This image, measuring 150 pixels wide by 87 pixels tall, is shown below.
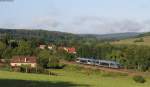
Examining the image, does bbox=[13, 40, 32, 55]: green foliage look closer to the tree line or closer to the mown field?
the tree line

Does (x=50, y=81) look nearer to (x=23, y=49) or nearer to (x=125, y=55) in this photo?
(x=23, y=49)

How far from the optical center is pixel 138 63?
110 m

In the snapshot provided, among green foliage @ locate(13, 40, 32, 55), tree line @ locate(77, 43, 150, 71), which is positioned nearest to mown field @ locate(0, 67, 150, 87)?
tree line @ locate(77, 43, 150, 71)

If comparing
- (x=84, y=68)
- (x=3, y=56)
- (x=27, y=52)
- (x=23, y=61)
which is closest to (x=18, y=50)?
(x=27, y=52)

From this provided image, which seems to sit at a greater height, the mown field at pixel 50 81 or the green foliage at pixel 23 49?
the green foliage at pixel 23 49

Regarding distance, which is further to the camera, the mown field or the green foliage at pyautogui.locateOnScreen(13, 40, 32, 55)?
the green foliage at pyautogui.locateOnScreen(13, 40, 32, 55)

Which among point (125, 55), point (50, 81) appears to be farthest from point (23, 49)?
point (50, 81)

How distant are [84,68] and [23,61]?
1457 centimetres

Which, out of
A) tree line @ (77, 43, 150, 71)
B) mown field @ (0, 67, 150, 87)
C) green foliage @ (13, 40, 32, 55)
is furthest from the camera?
green foliage @ (13, 40, 32, 55)

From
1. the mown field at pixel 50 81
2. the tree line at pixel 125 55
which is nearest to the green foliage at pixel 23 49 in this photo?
the tree line at pixel 125 55

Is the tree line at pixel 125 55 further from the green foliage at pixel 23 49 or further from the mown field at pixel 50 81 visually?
the mown field at pixel 50 81

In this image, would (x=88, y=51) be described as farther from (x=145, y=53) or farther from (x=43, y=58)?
(x=43, y=58)

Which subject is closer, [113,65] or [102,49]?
[113,65]

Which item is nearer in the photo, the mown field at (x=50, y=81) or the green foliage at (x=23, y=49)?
the mown field at (x=50, y=81)
